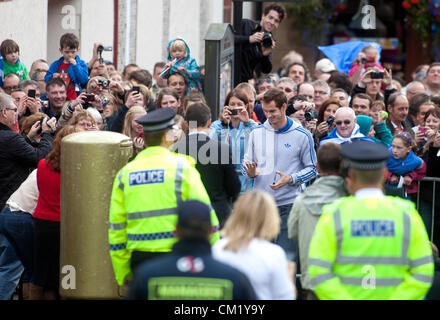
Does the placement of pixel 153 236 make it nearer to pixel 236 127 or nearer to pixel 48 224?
pixel 48 224

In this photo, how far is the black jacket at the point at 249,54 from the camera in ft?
38.1

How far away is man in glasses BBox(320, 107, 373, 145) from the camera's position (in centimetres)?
885

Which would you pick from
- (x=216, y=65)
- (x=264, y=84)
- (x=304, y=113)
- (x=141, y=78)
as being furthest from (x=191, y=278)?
(x=264, y=84)

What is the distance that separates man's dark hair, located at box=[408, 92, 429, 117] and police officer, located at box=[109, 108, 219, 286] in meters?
5.72

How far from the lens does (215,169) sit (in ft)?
23.5

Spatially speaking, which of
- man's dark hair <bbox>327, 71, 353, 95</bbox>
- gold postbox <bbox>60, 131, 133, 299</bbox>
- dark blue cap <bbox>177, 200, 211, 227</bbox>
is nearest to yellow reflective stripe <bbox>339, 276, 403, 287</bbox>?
dark blue cap <bbox>177, 200, 211, 227</bbox>

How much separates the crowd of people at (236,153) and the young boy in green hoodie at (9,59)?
0.06ft

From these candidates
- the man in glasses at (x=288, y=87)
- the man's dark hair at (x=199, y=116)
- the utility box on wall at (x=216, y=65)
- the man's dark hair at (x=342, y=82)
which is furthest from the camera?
the man's dark hair at (x=342, y=82)

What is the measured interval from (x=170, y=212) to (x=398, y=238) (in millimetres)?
1597

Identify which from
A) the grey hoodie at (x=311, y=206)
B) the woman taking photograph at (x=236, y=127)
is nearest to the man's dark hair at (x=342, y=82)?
the woman taking photograph at (x=236, y=127)

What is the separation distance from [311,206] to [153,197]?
111 centimetres

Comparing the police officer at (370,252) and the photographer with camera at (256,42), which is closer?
the police officer at (370,252)

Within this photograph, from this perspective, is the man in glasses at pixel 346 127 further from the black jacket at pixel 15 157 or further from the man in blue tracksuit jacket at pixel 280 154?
the black jacket at pixel 15 157

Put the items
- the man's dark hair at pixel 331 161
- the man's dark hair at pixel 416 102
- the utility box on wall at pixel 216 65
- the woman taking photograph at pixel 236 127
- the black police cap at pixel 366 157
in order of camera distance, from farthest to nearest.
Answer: the man's dark hair at pixel 416 102 < the utility box on wall at pixel 216 65 < the woman taking photograph at pixel 236 127 < the man's dark hair at pixel 331 161 < the black police cap at pixel 366 157
